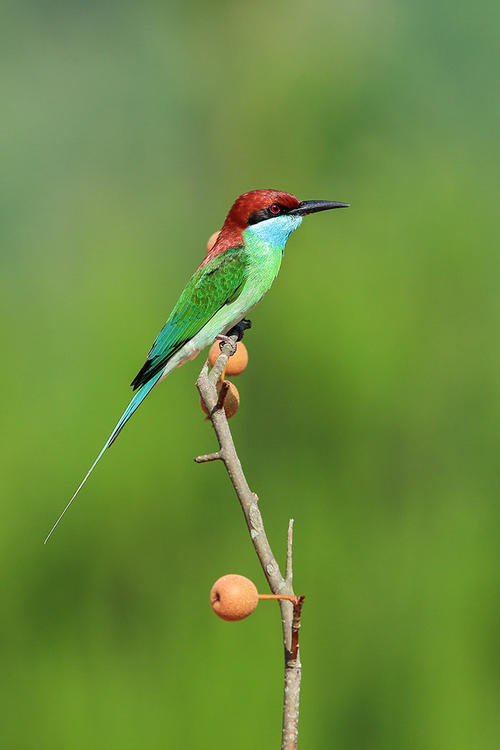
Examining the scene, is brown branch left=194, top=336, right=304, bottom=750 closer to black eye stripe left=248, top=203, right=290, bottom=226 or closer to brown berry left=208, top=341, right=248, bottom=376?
brown berry left=208, top=341, right=248, bottom=376

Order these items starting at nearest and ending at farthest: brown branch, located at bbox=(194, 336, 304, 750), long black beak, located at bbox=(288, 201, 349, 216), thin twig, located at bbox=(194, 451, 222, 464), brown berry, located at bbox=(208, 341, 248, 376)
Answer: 1. brown branch, located at bbox=(194, 336, 304, 750)
2. thin twig, located at bbox=(194, 451, 222, 464)
3. brown berry, located at bbox=(208, 341, 248, 376)
4. long black beak, located at bbox=(288, 201, 349, 216)

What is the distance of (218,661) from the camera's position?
12.0 feet

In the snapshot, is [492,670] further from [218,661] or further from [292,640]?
[292,640]

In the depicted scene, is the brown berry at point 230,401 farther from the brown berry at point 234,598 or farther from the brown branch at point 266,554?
the brown berry at point 234,598

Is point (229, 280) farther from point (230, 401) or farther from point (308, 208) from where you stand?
point (230, 401)

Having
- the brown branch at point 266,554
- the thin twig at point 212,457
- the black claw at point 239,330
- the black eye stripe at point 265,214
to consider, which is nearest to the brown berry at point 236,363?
the brown branch at point 266,554

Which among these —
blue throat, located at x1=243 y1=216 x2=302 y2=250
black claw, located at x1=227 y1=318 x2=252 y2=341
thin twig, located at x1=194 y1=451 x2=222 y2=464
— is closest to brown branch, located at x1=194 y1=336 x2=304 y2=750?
thin twig, located at x1=194 y1=451 x2=222 y2=464

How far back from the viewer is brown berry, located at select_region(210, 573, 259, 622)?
0.89 metres

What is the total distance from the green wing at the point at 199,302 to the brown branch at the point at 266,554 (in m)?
0.52

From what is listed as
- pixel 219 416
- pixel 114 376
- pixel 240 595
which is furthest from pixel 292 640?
pixel 114 376

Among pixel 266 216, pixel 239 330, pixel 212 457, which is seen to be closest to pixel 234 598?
pixel 212 457

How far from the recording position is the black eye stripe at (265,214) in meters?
1.61

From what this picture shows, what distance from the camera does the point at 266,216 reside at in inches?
64.9

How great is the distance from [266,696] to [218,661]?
25cm
